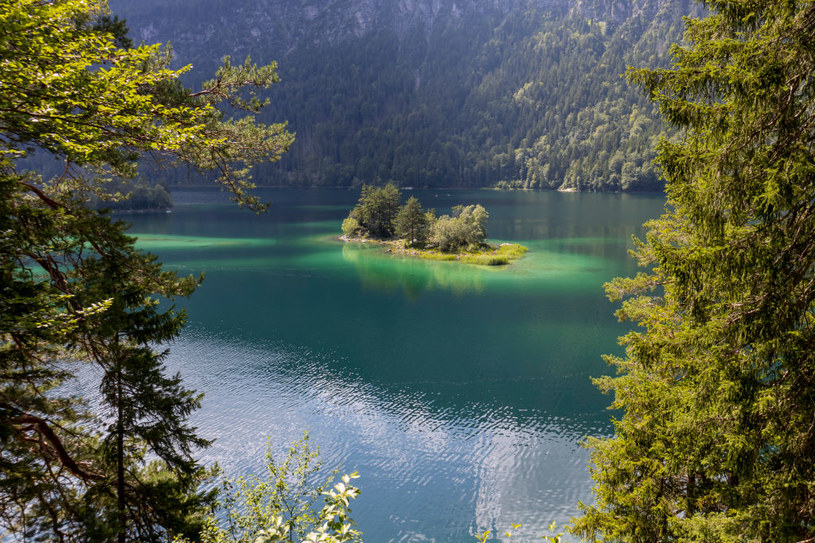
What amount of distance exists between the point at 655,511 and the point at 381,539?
11.5 m

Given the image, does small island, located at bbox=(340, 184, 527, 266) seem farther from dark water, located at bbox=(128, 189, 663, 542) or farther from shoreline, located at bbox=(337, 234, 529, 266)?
dark water, located at bbox=(128, 189, 663, 542)

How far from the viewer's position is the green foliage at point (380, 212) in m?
90.4

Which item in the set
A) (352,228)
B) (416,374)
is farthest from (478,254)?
(416,374)

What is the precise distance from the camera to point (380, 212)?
9125cm

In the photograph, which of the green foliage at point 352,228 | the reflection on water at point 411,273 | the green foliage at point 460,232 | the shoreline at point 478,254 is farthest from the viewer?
the green foliage at point 352,228

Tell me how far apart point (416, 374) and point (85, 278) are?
27929mm

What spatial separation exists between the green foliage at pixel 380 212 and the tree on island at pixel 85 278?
7960 centimetres

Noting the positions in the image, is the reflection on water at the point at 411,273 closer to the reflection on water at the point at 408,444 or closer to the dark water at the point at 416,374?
the dark water at the point at 416,374

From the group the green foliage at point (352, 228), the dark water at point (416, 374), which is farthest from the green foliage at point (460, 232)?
the green foliage at point (352, 228)

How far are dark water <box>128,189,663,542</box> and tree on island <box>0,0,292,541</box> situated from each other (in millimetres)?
13391

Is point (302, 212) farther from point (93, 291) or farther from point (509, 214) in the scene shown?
point (93, 291)

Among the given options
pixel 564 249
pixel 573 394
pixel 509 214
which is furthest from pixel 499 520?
pixel 509 214

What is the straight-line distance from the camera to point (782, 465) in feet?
24.2

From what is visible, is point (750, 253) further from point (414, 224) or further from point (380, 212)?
point (380, 212)
